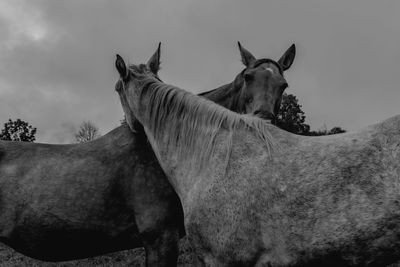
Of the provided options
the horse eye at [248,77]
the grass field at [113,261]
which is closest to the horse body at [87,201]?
the horse eye at [248,77]

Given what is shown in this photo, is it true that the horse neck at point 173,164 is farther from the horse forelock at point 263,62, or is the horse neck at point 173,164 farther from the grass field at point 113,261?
the grass field at point 113,261

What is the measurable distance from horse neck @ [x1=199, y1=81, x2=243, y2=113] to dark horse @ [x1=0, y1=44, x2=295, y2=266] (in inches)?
55.8

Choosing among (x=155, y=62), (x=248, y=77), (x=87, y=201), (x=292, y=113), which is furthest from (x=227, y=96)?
(x=292, y=113)

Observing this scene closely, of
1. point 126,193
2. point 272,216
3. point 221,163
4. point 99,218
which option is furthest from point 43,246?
point 272,216

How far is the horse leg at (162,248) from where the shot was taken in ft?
13.7

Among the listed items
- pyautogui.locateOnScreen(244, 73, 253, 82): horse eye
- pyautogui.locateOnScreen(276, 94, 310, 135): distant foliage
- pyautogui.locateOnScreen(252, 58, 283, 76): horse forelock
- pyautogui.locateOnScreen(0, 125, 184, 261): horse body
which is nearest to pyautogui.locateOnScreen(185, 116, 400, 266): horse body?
pyautogui.locateOnScreen(0, 125, 184, 261): horse body

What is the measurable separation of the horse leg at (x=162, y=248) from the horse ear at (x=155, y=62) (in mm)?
2114

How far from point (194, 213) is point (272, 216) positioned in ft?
2.01

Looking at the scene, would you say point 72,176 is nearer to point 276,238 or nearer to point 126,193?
point 126,193

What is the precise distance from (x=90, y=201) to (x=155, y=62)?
1945 mm

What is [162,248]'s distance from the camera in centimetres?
417

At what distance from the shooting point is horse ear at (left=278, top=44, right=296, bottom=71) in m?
6.88

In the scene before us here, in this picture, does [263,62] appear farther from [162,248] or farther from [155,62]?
[162,248]

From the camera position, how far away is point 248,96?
18.7ft
